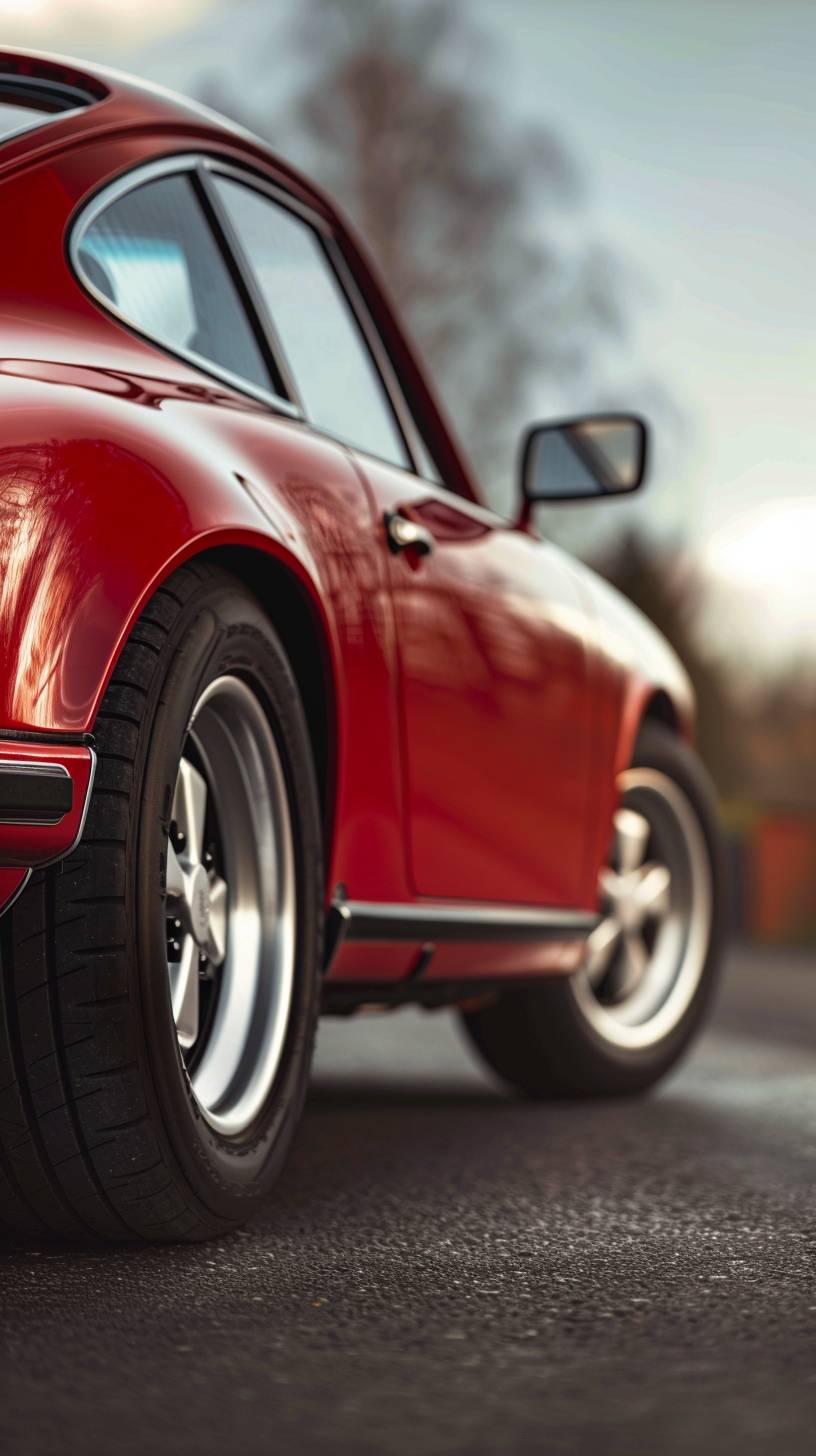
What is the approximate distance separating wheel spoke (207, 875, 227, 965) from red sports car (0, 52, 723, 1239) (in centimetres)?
1

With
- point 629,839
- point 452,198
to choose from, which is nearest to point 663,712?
point 629,839

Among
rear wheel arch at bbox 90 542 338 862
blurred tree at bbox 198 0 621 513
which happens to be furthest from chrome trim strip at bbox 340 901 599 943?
blurred tree at bbox 198 0 621 513

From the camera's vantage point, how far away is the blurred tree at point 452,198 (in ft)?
81.0

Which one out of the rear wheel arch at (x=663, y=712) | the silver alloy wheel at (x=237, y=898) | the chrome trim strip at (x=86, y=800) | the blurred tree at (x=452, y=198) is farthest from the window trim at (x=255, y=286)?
the blurred tree at (x=452, y=198)

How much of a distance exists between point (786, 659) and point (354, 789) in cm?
3337

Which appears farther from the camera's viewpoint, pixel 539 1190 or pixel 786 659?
pixel 786 659

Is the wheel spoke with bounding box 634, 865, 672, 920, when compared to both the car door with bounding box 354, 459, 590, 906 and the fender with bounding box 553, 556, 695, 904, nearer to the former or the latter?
the fender with bounding box 553, 556, 695, 904

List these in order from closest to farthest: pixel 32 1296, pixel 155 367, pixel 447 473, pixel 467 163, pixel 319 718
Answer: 1. pixel 32 1296
2. pixel 155 367
3. pixel 319 718
4. pixel 447 473
5. pixel 467 163

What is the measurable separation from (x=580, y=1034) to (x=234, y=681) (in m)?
2.11

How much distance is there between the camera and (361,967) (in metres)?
3.70

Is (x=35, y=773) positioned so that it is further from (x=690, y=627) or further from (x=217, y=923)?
(x=690, y=627)

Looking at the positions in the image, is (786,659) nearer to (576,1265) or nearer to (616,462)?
(616,462)

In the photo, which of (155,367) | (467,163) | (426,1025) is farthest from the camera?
(467,163)

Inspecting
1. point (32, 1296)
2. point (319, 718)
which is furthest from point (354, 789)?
point (32, 1296)
